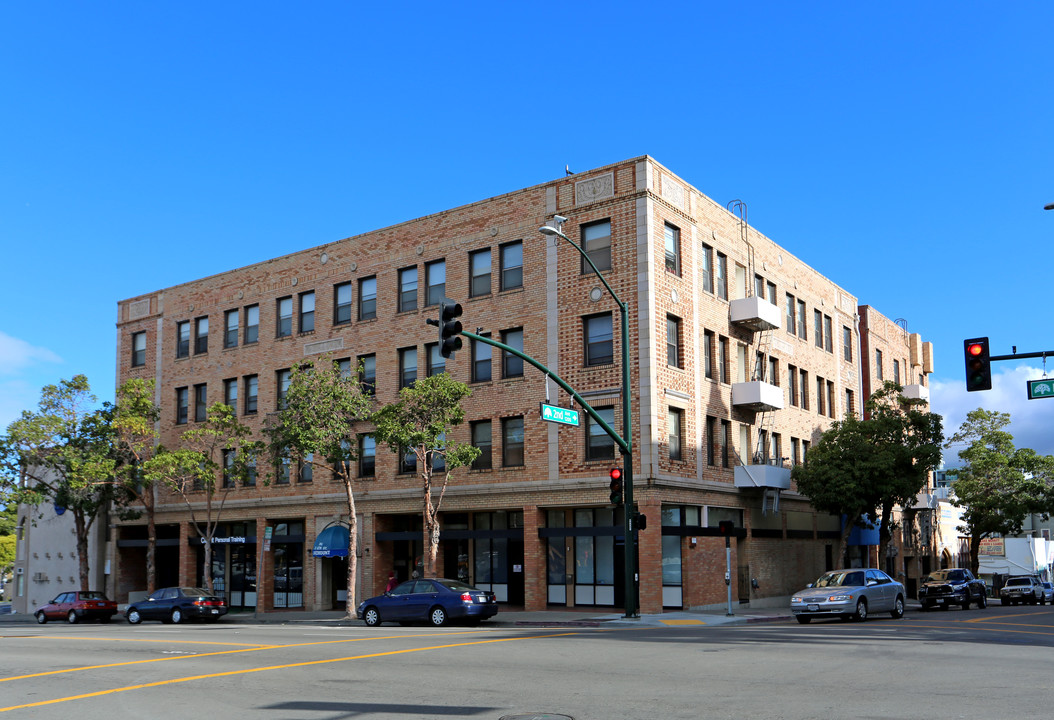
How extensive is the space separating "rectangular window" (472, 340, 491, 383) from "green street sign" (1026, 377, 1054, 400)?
59.3ft

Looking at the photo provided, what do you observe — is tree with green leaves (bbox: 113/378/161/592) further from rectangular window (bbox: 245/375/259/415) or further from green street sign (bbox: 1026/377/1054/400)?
green street sign (bbox: 1026/377/1054/400)

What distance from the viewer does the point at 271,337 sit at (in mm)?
42625

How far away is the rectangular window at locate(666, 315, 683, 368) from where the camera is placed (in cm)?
3325

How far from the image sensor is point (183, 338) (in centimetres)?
4684

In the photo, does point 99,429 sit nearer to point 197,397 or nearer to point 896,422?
point 197,397

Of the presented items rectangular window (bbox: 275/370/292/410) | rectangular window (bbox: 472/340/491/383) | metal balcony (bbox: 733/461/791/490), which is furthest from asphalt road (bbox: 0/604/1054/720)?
rectangular window (bbox: 275/370/292/410)

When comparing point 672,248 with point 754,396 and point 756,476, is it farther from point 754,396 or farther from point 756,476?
point 756,476

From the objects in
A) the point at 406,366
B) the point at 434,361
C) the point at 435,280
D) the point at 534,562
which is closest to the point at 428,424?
the point at 434,361

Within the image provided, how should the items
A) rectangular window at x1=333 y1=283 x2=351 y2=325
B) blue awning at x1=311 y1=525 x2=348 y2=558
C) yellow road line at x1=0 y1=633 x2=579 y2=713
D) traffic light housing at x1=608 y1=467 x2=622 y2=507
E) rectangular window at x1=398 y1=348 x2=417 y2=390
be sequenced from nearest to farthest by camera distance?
yellow road line at x1=0 y1=633 x2=579 y2=713
traffic light housing at x1=608 y1=467 x2=622 y2=507
rectangular window at x1=398 y1=348 x2=417 y2=390
blue awning at x1=311 y1=525 x2=348 y2=558
rectangular window at x1=333 y1=283 x2=351 y2=325

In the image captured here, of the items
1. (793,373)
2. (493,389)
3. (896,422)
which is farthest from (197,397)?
(896,422)

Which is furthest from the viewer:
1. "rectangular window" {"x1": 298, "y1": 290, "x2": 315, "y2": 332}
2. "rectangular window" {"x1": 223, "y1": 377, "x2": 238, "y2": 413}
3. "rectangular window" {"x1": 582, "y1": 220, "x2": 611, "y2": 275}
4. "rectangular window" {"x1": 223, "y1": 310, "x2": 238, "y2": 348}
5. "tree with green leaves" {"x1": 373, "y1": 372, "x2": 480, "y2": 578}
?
"rectangular window" {"x1": 223, "y1": 310, "x2": 238, "y2": 348}

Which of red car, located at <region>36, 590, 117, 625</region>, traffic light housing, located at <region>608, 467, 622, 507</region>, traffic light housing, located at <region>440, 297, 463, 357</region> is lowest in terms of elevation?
red car, located at <region>36, 590, 117, 625</region>

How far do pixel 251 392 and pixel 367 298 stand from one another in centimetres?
768

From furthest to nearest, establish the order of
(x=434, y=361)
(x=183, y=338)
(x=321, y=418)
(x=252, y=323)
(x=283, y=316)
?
(x=183, y=338) < (x=252, y=323) < (x=283, y=316) < (x=434, y=361) < (x=321, y=418)
